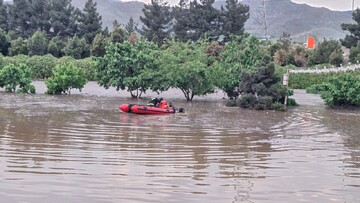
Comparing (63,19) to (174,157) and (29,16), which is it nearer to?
(29,16)

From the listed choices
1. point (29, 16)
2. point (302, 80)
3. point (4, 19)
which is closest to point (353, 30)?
point (302, 80)

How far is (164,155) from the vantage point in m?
12.6

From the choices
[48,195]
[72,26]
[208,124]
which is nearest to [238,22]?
[72,26]

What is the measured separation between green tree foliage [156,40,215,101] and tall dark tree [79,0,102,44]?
106 feet

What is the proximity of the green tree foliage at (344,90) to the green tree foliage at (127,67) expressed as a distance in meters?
9.14

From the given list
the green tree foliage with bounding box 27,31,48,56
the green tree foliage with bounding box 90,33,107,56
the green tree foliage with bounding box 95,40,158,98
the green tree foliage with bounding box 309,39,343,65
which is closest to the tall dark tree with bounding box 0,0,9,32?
the green tree foliage with bounding box 27,31,48,56

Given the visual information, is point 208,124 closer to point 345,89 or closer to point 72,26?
point 345,89

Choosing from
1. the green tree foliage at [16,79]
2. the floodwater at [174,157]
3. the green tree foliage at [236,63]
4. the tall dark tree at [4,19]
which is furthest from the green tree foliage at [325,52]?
the tall dark tree at [4,19]

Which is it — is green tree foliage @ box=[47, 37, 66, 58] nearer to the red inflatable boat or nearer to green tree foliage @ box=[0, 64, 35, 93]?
green tree foliage @ box=[0, 64, 35, 93]

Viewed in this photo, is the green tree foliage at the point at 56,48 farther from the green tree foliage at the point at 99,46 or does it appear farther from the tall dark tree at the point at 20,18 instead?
the tall dark tree at the point at 20,18

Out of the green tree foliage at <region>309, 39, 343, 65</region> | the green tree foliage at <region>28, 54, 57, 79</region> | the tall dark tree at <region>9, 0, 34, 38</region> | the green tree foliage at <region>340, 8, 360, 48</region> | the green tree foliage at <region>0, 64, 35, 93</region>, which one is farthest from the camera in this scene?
the tall dark tree at <region>9, 0, 34, 38</region>

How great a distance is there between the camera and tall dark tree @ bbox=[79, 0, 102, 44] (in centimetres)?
6056

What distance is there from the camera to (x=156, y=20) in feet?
204

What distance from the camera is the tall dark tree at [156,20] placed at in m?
62.1
